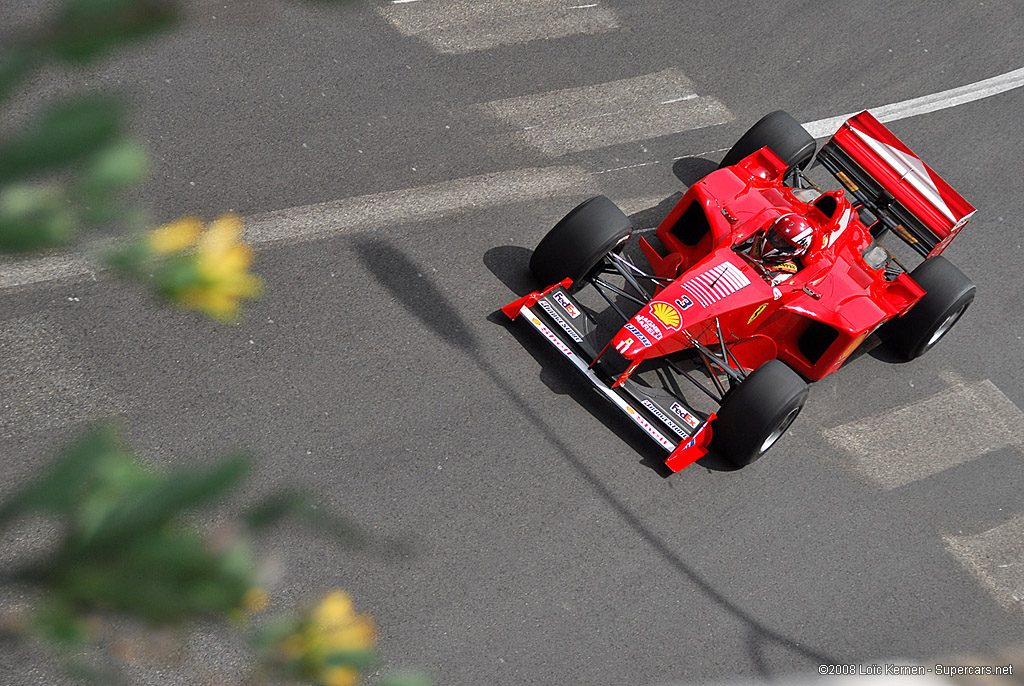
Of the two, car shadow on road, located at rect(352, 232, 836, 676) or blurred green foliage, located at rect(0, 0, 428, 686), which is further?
car shadow on road, located at rect(352, 232, 836, 676)

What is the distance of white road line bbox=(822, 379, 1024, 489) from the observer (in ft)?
23.4

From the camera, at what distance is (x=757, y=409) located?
21.2 feet

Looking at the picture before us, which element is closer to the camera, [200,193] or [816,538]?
[816,538]

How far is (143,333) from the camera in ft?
21.8

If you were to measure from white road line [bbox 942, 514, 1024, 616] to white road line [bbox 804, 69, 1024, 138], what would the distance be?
412 centimetres

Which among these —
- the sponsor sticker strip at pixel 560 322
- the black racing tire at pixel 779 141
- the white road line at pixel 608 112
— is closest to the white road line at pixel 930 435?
the sponsor sticker strip at pixel 560 322

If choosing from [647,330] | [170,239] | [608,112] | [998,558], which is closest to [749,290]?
[647,330]

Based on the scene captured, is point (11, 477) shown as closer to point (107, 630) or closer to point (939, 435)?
point (107, 630)

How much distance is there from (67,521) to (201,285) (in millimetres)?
272

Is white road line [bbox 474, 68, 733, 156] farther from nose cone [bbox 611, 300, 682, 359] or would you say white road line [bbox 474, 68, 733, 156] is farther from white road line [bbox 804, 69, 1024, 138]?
nose cone [bbox 611, 300, 682, 359]

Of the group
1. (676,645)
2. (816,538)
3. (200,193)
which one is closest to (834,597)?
(816,538)

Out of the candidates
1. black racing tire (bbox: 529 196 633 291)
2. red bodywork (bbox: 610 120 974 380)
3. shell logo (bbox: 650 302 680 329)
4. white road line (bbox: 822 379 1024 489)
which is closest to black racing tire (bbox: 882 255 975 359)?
red bodywork (bbox: 610 120 974 380)

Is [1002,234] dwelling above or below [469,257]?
above

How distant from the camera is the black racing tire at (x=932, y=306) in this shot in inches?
294
